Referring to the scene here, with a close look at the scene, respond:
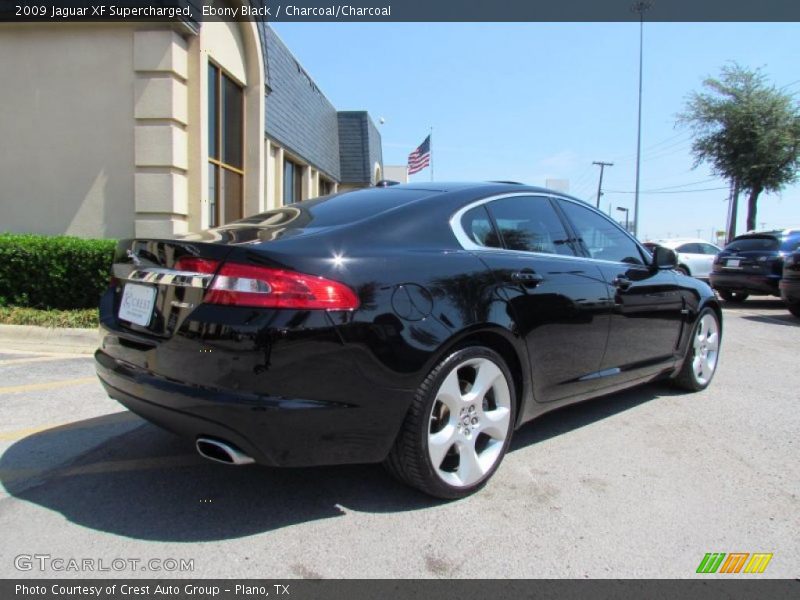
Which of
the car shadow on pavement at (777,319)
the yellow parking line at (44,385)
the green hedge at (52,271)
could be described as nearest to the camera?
the yellow parking line at (44,385)

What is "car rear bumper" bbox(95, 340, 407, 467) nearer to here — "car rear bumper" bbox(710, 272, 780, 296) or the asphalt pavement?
the asphalt pavement

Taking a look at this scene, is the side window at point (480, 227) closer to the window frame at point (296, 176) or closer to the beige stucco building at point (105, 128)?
the beige stucco building at point (105, 128)

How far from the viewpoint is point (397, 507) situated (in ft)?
9.01

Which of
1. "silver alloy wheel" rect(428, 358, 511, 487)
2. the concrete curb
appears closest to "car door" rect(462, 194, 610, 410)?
"silver alloy wheel" rect(428, 358, 511, 487)

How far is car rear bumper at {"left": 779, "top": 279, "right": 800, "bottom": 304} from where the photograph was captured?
951cm

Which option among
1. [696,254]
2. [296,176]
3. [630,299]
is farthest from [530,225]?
[696,254]

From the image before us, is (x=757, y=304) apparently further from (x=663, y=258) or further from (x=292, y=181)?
(x=292, y=181)

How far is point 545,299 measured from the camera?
316cm

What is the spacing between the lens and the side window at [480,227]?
3010mm

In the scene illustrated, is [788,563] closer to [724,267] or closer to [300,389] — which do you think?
[300,389]

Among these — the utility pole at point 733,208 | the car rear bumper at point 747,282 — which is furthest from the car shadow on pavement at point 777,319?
the utility pole at point 733,208

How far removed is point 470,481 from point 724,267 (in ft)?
36.2

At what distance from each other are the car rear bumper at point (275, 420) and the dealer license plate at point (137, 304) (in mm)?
229
